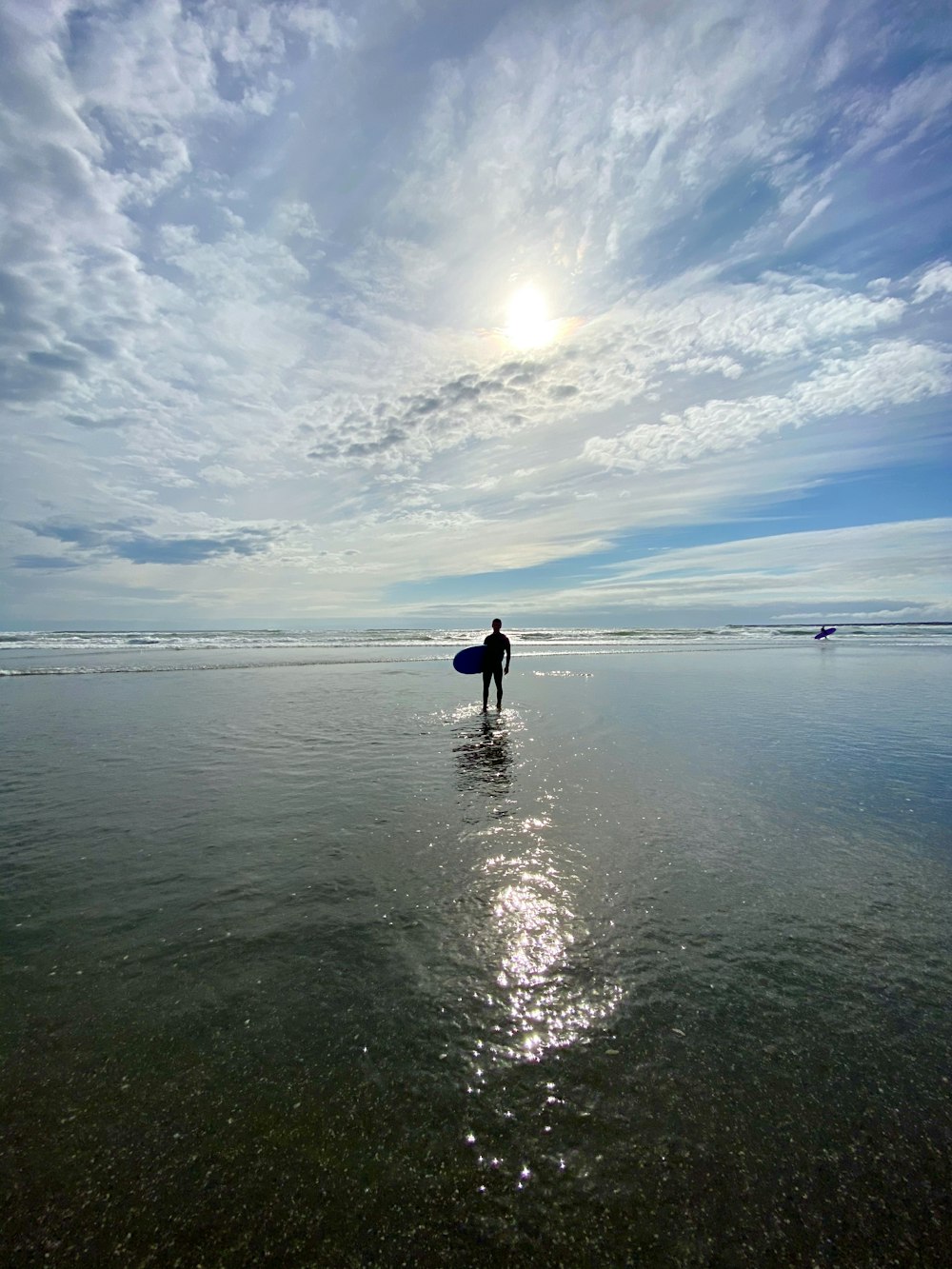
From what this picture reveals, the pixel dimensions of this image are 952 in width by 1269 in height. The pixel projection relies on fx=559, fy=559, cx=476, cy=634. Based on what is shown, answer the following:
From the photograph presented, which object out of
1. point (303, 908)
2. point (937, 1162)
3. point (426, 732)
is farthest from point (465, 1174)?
point (426, 732)

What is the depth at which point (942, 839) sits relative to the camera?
648 cm

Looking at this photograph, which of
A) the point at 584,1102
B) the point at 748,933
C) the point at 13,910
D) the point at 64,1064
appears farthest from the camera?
the point at 13,910

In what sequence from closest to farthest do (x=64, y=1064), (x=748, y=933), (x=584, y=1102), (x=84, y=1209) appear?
(x=84, y=1209) < (x=584, y=1102) < (x=64, y=1064) < (x=748, y=933)

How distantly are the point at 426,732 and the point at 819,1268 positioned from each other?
10747mm

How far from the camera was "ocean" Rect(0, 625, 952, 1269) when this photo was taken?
7.95 ft

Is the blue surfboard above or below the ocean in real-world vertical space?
above

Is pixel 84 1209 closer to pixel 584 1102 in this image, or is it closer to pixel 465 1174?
pixel 465 1174

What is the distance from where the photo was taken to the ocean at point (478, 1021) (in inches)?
95.4

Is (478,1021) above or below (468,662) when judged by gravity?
below

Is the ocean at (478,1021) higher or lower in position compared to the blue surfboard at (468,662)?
lower

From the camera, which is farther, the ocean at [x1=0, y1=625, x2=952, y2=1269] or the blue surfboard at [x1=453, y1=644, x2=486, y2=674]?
the blue surfboard at [x1=453, y1=644, x2=486, y2=674]

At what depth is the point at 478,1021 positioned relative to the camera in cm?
358

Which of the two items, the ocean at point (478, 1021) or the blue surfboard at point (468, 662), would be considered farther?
the blue surfboard at point (468, 662)

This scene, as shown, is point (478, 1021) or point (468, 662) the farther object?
point (468, 662)
